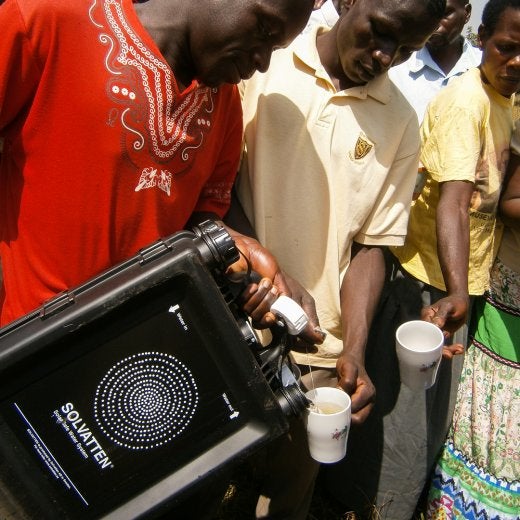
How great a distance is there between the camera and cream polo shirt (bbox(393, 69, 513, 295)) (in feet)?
6.56

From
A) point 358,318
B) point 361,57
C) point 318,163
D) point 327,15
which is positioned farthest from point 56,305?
point 327,15

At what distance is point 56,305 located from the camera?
1039mm

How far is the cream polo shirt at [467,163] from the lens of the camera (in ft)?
6.56

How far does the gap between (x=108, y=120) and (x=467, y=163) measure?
1297 millimetres

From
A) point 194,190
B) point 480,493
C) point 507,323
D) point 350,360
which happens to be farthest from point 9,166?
point 480,493

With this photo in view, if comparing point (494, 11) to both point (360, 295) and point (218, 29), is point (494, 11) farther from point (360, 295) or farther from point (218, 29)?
point (218, 29)

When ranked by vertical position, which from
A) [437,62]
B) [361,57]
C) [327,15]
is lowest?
[437,62]

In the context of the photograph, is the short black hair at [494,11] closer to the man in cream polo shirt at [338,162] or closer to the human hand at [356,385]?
the man in cream polo shirt at [338,162]

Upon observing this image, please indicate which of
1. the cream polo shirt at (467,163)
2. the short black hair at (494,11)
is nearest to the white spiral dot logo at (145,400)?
the cream polo shirt at (467,163)

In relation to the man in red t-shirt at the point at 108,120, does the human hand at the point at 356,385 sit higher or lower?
lower

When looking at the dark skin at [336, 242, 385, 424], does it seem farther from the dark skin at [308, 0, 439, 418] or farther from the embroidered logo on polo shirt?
the embroidered logo on polo shirt

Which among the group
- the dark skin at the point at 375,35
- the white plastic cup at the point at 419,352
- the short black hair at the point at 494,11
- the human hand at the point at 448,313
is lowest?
the human hand at the point at 448,313

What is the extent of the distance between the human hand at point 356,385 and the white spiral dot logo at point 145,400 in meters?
0.68

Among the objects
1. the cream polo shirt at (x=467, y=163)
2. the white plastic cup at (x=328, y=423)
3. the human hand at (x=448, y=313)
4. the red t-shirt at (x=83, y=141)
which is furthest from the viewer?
the cream polo shirt at (x=467, y=163)
